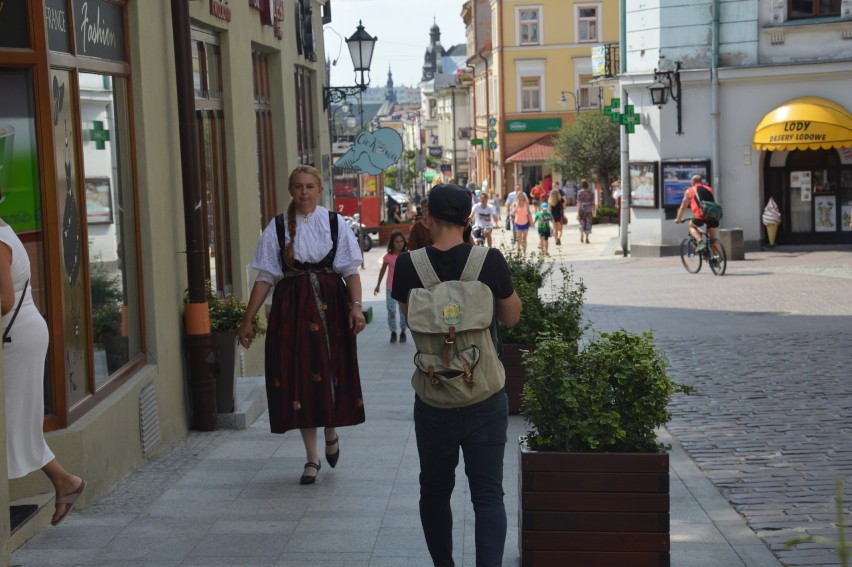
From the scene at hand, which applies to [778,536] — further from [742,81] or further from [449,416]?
[742,81]

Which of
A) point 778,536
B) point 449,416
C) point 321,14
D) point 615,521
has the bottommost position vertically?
point 778,536

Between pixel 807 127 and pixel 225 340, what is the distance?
19.4 m

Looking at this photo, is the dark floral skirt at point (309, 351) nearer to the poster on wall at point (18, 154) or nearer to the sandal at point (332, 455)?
the sandal at point (332, 455)

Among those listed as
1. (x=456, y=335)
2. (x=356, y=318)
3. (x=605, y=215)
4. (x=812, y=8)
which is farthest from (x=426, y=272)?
(x=605, y=215)

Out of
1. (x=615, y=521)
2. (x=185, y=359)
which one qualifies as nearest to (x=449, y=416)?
(x=615, y=521)

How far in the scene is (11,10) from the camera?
631 centimetres

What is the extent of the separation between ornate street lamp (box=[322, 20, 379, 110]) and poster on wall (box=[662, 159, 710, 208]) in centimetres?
915

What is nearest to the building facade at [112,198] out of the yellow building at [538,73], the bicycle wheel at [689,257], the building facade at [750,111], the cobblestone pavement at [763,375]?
the cobblestone pavement at [763,375]

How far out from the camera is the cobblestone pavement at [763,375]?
7094 mm

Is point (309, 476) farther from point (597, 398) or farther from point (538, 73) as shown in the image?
point (538, 73)

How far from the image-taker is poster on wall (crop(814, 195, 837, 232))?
27.3 meters

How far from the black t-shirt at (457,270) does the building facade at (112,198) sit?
6.08ft

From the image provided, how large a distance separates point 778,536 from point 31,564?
11.5 feet

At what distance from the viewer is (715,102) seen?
1065 inches
